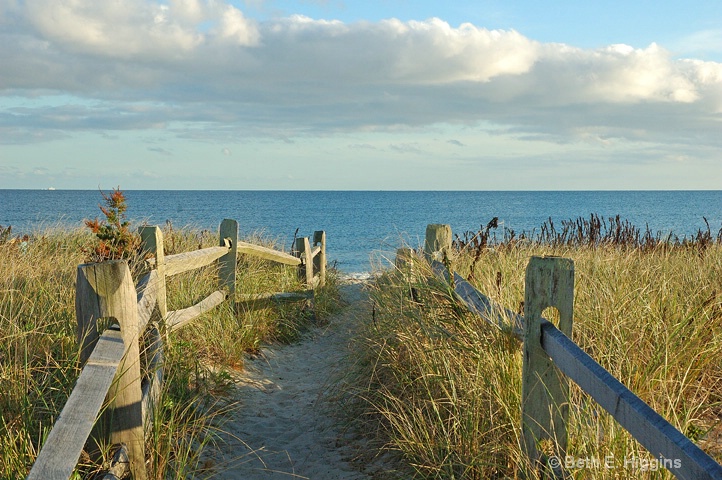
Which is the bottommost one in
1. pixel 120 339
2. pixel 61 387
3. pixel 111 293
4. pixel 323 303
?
pixel 323 303

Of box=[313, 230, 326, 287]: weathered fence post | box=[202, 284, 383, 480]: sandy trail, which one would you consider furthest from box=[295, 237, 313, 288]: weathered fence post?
box=[202, 284, 383, 480]: sandy trail

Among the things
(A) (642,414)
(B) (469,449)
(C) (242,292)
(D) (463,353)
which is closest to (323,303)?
(C) (242,292)

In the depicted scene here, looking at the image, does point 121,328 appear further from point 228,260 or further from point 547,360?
point 228,260

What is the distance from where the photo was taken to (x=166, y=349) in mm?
5441

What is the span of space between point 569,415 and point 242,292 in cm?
608

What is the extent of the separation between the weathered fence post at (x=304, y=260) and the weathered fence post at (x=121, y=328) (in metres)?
6.93

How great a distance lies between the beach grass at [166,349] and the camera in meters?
3.61

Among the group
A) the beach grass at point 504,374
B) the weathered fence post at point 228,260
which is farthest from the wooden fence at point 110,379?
the weathered fence post at point 228,260

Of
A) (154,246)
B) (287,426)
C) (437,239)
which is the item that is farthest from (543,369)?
(154,246)

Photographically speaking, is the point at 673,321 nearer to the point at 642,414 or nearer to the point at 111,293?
the point at 642,414

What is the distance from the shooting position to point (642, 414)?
83.0 inches

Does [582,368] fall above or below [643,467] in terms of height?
above

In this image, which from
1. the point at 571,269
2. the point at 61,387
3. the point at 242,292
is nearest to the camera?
the point at 571,269

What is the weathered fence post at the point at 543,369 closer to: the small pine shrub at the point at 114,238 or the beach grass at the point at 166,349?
the beach grass at the point at 166,349
